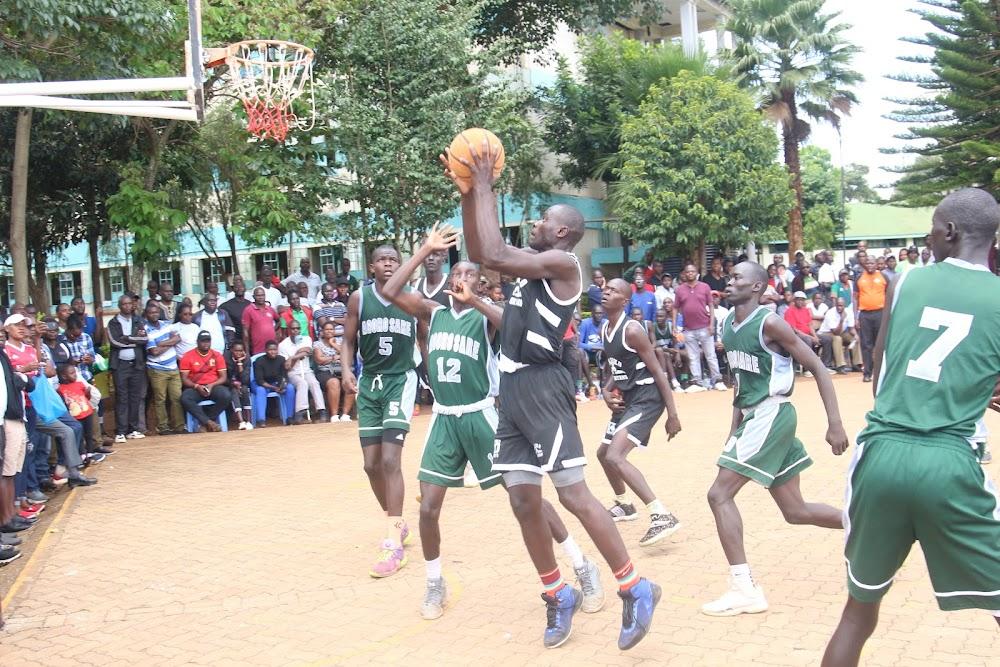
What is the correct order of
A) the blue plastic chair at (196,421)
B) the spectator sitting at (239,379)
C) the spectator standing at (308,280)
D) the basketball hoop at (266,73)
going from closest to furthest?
the basketball hoop at (266,73) < the blue plastic chair at (196,421) < the spectator sitting at (239,379) < the spectator standing at (308,280)

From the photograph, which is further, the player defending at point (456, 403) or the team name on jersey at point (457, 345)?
the team name on jersey at point (457, 345)

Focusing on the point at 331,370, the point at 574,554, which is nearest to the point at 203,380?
the point at 331,370

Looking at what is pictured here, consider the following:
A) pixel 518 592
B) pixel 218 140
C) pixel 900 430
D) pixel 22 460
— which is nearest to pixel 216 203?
pixel 218 140

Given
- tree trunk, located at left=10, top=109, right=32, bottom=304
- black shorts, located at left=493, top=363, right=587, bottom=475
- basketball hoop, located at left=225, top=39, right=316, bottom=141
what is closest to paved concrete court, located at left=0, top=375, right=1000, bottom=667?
black shorts, located at left=493, top=363, right=587, bottom=475

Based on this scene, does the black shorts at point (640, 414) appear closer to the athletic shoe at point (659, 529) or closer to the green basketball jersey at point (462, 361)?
the athletic shoe at point (659, 529)

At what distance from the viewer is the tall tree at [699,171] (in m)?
21.2

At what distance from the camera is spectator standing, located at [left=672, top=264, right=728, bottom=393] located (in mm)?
16516

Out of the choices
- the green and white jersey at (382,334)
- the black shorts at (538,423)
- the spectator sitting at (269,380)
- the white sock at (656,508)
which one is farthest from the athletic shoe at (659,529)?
the spectator sitting at (269,380)

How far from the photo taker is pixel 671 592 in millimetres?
5598

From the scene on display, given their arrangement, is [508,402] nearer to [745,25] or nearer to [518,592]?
[518,592]

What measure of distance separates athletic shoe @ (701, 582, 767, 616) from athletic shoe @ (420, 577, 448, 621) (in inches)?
57.4

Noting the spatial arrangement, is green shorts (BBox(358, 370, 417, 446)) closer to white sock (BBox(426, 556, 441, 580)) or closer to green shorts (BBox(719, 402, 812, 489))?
white sock (BBox(426, 556, 441, 580))

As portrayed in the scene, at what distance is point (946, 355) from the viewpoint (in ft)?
10.9

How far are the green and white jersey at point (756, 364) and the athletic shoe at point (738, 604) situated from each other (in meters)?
1.07
